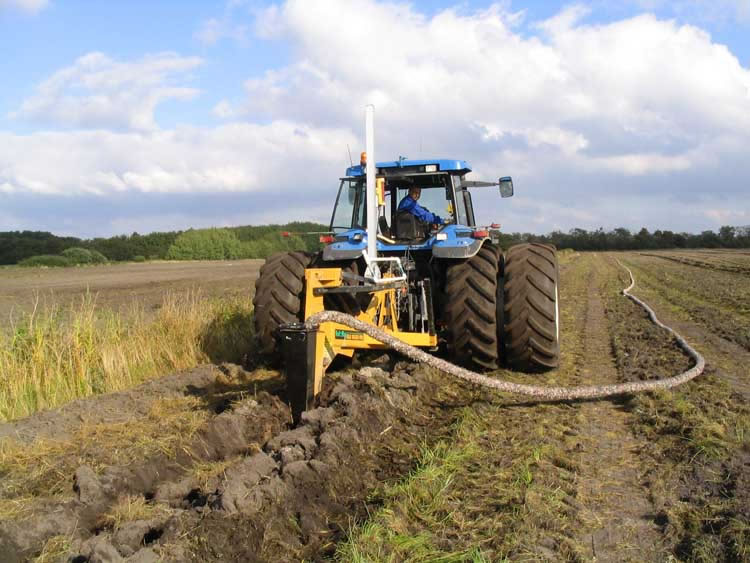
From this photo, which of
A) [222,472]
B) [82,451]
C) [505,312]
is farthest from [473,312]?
[82,451]

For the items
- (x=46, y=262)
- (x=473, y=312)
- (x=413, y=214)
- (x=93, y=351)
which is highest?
(x=413, y=214)

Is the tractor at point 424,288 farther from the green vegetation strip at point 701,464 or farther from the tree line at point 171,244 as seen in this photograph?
the tree line at point 171,244

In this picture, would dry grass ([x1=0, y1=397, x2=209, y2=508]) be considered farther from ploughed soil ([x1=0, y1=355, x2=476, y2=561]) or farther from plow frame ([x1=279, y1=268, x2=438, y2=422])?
plow frame ([x1=279, y1=268, x2=438, y2=422])

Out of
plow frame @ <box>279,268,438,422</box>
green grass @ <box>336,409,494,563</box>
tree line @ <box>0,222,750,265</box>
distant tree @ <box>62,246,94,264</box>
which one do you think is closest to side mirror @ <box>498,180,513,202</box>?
plow frame @ <box>279,268,438,422</box>

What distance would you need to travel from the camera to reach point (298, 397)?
180 inches

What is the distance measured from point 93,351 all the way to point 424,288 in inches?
143

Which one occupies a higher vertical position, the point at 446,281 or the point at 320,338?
the point at 446,281

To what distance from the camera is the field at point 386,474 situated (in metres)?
2.90

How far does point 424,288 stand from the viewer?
21.0 feet

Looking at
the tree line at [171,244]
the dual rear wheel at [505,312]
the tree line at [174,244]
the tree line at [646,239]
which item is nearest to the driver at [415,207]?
the dual rear wheel at [505,312]

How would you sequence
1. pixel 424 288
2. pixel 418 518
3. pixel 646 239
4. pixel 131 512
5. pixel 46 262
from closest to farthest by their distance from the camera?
1. pixel 418 518
2. pixel 131 512
3. pixel 424 288
4. pixel 46 262
5. pixel 646 239

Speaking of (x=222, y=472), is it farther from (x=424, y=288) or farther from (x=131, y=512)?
(x=424, y=288)

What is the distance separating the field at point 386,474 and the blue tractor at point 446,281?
443mm

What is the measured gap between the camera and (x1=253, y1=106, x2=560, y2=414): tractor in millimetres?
5621
